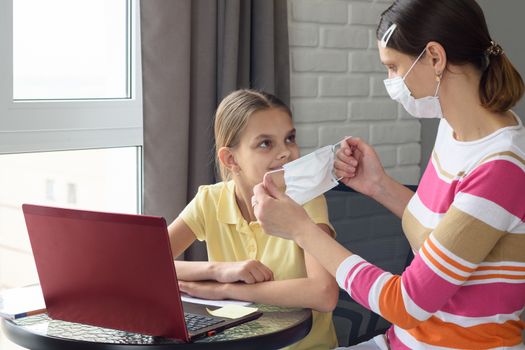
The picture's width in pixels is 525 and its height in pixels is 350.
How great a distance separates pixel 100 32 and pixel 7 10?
0.34 m

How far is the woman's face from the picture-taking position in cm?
158

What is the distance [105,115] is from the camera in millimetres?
2426

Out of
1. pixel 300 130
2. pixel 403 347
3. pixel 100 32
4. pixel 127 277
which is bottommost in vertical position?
pixel 403 347

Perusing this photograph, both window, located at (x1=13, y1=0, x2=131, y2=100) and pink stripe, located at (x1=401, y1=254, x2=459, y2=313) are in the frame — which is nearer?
pink stripe, located at (x1=401, y1=254, x2=459, y2=313)

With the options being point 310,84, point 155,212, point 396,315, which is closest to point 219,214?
point 155,212

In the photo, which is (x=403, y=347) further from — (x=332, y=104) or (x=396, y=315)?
(x=332, y=104)

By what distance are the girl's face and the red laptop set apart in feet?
1.50

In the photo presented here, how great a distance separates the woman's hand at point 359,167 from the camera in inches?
73.7

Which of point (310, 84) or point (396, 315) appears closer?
point (396, 315)

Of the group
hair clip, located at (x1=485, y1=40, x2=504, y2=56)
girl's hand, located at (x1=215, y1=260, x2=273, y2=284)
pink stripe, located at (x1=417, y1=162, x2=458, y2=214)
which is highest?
hair clip, located at (x1=485, y1=40, x2=504, y2=56)

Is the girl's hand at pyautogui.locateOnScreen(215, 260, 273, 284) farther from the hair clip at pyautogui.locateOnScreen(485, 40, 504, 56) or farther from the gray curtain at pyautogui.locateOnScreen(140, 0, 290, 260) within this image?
the gray curtain at pyautogui.locateOnScreen(140, 0, 290, 260)

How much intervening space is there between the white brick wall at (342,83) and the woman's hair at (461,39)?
4.12 ft

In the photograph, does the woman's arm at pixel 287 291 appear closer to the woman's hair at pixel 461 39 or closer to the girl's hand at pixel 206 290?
the girl's hand at pixel 206 290

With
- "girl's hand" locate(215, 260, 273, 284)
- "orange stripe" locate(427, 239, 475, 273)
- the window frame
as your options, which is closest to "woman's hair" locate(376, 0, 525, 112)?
"orange stripe" locate(427, 239, 475, 273)
